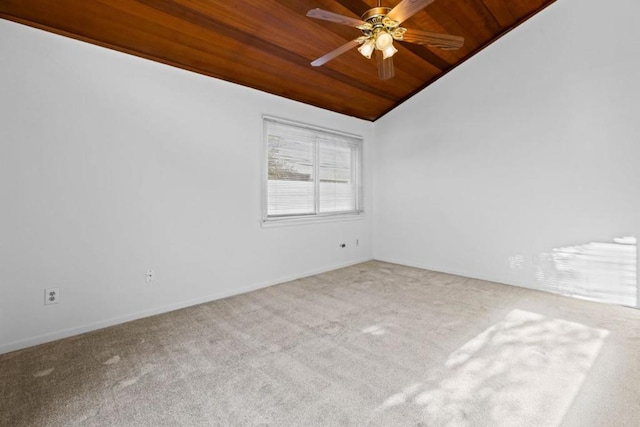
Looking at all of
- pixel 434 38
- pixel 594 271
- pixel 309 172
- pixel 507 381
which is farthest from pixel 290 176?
pixel 594 271

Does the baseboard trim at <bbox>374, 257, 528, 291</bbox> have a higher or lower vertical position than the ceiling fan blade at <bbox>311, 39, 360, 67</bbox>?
lower

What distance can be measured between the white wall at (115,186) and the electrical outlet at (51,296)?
4cm

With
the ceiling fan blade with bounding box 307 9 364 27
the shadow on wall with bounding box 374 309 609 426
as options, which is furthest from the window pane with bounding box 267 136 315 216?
the shadow on wall with bounding box 374 309 609 426

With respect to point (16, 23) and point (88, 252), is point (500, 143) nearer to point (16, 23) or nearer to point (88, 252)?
point (88, 252)

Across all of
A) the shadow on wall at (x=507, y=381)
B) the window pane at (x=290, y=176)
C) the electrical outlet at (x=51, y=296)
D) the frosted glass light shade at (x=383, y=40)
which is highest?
the frosted glass light shade at (x=383, y=40)

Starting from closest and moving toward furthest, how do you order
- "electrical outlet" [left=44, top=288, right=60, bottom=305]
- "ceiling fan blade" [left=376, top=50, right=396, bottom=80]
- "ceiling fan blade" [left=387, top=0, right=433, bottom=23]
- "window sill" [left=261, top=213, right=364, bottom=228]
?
"ceiling fan blade" [left=387, top=0, right=433, bottom=23]
"electrical outlet" [left=44, top=288, right=60, bottom=305]
"ceiling fan blade" [left=376, top=50, right=396, bottom=80]
"window sill" [left=261, top=213, right=364, bottom=228]

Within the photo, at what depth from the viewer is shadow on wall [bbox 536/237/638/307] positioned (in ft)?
9.93

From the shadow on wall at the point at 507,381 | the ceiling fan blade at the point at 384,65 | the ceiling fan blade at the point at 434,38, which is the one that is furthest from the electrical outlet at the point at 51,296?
the ceiling fan blade at the point at 434,38

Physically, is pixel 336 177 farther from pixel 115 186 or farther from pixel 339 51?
pixel 115 186

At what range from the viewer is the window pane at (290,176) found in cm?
389

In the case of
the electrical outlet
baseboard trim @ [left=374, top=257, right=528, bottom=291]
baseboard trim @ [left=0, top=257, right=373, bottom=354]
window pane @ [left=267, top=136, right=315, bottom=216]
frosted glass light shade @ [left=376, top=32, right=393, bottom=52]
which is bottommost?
baseboard trim @ [left=0, top=257, right=373, bottom=354]

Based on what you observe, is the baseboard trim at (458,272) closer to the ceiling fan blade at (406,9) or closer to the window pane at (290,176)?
the window pane at (290,176)

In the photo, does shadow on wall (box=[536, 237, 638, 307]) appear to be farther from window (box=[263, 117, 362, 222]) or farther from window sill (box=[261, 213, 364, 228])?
window (box=[263, 117, 362, 222])

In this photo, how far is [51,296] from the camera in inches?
92.8
